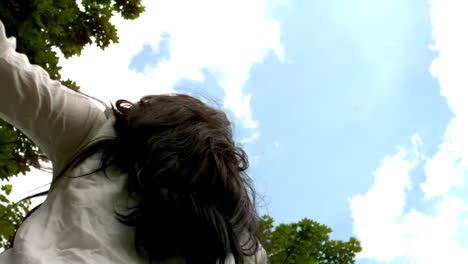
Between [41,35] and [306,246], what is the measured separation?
4.82 meters

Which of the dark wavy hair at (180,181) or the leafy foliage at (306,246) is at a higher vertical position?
the leafy foliage at (306,246)

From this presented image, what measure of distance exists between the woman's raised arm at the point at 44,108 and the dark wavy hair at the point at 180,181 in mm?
119

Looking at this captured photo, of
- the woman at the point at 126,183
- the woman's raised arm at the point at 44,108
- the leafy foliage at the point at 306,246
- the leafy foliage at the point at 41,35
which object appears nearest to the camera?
the woman at the point at 126,183

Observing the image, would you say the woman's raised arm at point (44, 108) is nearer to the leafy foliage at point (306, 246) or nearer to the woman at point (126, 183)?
the woman at point (126, 183)

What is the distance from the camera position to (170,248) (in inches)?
55.0

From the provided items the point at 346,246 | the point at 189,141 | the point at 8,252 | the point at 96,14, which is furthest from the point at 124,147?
the point at 346,246

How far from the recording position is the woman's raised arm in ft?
4.51

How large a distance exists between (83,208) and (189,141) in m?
0.45

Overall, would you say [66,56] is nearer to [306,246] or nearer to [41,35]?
[41,35]

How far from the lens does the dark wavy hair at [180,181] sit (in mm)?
1399

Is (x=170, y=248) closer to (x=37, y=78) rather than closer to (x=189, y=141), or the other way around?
(x=189, y=141)

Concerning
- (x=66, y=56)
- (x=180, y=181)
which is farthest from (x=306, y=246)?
(x=180, y=181)

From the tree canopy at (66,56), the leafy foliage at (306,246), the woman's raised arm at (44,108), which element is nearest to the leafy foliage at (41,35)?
the tree canopy at (66,56)

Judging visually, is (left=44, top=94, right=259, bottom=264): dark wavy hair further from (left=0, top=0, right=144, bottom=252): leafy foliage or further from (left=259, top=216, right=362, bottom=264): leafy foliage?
(left=259, top=216, right=362, bottom=264): leafy foliage
